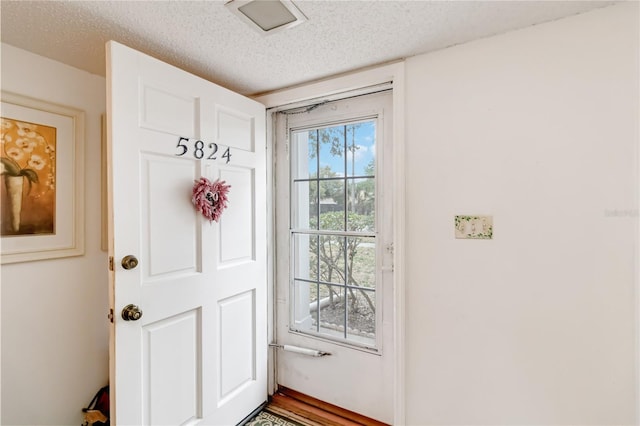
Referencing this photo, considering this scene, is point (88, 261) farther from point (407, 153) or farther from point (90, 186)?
point (407, 153)

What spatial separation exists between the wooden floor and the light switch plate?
1.20 meters

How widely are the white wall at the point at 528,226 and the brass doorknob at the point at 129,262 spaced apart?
1230mm

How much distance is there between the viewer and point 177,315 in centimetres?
137

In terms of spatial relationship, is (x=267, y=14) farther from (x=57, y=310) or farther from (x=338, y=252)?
(x=57, y=310)

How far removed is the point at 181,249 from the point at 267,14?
107 centimetres

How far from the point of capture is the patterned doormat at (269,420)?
5.58 ft

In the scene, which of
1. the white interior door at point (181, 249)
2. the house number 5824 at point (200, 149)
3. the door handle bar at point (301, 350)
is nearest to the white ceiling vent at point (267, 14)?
the white interior door at point (181, 249)

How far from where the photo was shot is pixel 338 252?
1833mm

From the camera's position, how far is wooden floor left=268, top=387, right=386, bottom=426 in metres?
Answer: 1.71

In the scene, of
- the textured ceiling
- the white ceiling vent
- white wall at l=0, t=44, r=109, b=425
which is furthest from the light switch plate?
white wall at l=0, t=44, r=109, b=425

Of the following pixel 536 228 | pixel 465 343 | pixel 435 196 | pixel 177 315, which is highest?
pixel 435 196

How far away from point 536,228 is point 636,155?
1.32ft

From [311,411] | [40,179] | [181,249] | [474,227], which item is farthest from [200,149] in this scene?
[311,411]

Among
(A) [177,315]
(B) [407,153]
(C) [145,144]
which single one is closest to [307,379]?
(A) [177,315]
